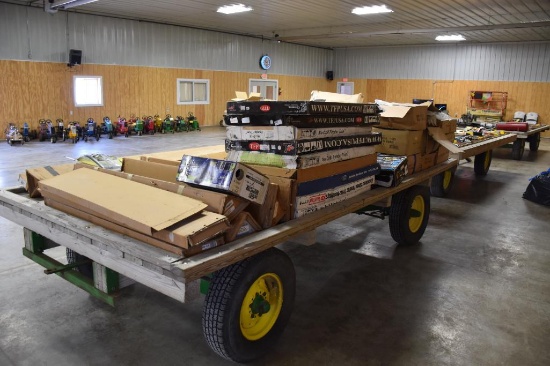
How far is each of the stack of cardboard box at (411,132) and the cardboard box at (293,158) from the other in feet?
3.85

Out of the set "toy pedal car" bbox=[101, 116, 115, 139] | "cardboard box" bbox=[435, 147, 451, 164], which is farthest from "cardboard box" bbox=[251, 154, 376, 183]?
"toy pedal car" bbox=[101, 116, 115, 139]

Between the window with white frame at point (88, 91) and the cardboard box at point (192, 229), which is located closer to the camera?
the cardboard box at point (192, 229)

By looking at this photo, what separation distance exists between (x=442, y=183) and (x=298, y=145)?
5.47m

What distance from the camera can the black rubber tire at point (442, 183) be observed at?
7.74m

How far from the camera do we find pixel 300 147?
3160 millimetres

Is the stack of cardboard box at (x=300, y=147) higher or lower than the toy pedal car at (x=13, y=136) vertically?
higher

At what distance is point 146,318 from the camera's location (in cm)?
341

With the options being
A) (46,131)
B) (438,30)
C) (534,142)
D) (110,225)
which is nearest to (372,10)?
(438,30)

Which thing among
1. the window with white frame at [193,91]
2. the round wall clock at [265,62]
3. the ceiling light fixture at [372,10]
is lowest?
the window with white frame at [193,91]

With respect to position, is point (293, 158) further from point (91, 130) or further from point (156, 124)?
point (156, 124)

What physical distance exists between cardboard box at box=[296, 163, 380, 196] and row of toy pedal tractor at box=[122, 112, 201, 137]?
12.8 meters

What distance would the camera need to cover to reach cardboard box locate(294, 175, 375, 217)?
126 inches

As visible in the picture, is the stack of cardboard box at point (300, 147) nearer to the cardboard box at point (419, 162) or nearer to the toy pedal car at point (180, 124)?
the cardboard box at point (419, 162)

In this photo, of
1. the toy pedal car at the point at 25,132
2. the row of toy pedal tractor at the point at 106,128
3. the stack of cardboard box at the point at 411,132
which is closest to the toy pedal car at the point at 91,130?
the row of toy pedal tractor at the point at 106,128
